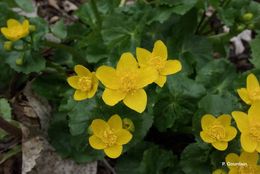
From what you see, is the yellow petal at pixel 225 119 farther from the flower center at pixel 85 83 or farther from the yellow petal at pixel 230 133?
the flower center at pixel 85 83

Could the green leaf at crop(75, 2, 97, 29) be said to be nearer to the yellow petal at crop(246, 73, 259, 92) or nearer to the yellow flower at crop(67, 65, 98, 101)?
the yellow flower at crop(67, 65, 98, 101)

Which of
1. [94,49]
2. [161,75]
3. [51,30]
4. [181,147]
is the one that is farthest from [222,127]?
[51,30]

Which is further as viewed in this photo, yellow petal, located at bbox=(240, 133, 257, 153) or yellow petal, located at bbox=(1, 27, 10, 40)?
yellow petal, located at bbox=(1, 27, 10, 40)

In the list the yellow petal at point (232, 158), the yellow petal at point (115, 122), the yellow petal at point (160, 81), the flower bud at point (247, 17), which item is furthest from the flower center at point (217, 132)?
the flower bud at point (247, 17)

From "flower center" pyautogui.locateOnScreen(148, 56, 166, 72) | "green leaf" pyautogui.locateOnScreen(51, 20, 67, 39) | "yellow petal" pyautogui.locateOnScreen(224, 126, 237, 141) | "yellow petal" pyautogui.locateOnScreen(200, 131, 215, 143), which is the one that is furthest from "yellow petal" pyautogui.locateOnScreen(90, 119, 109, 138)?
"green leaf" pyautogui.locateOnScreen(51, 20, 67, 39)

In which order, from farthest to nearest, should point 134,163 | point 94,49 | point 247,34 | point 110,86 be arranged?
point 247,34
point 94,49
point 134,163
point 110,86

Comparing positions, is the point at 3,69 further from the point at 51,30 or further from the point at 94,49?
the point at 94,49

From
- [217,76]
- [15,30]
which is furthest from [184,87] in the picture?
[15,30]
